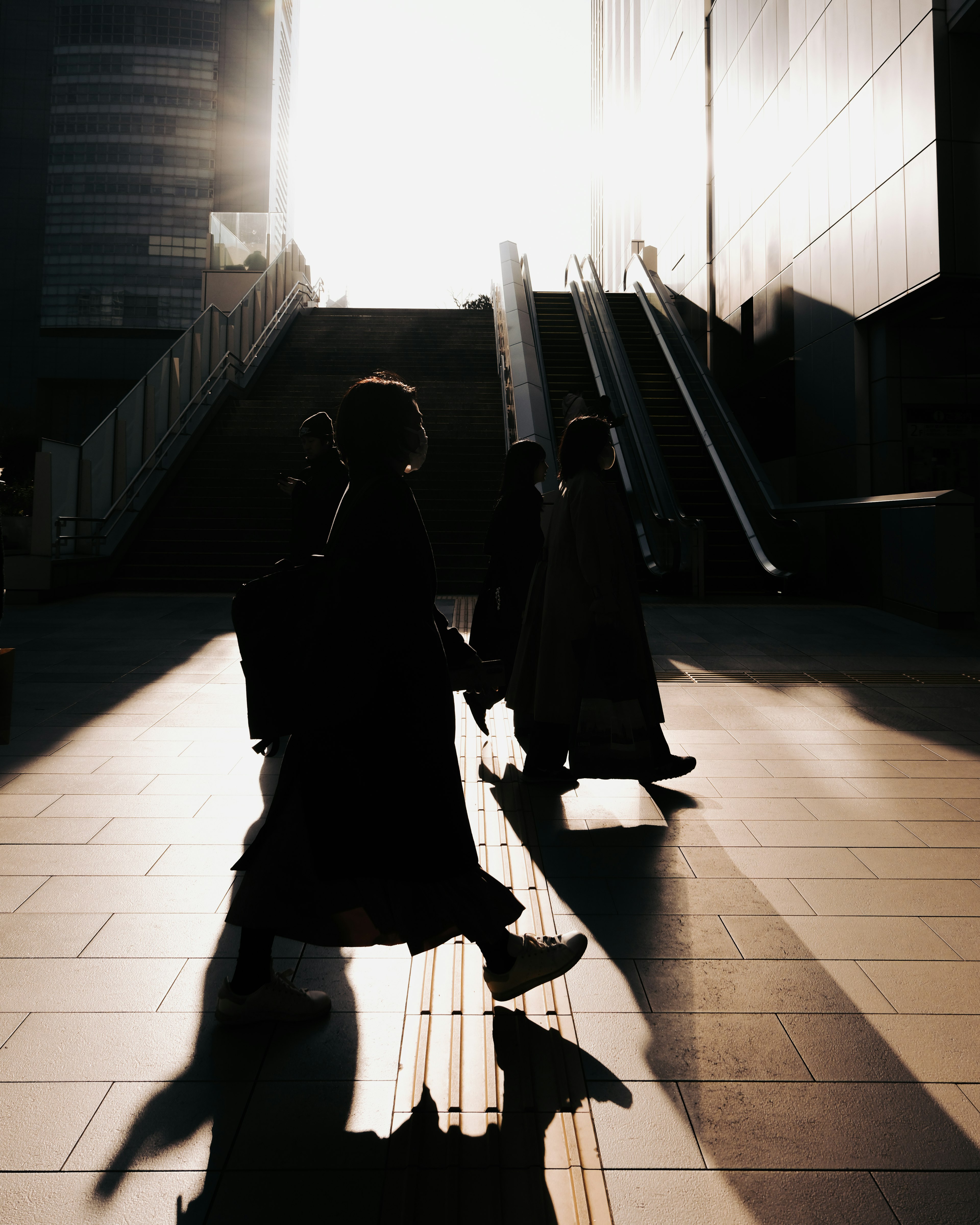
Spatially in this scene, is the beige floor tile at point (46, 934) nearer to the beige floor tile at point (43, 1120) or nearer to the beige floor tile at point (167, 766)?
the beige floor tile at point (43, 1120)

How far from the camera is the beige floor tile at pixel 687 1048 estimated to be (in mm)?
2143

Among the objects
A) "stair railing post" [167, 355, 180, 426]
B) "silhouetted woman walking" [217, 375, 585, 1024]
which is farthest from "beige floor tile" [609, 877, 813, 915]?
"stair railing post" [167, 355, 180, 426]

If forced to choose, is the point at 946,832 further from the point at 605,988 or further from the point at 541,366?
the point at 541,366

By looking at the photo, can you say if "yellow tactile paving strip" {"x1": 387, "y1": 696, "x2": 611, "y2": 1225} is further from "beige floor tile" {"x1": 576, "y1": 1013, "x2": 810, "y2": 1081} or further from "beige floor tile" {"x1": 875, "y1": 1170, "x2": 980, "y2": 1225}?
"beige floor tile" {"x1": 875, "y1": 1170, "x2": 980, "y2": 1225}

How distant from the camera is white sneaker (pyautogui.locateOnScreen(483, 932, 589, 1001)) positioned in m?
2.40

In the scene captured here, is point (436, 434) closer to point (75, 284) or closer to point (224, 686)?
point (224, 686)

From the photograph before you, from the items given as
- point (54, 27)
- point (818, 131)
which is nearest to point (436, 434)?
point (818, 131)

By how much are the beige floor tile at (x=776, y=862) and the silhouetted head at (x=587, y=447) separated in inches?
67.5

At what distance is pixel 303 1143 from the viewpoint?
1.88 metres

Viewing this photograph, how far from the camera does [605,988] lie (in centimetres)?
256

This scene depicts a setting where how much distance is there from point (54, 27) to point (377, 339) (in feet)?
234

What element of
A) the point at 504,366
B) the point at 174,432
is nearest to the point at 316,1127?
the point at 174,432

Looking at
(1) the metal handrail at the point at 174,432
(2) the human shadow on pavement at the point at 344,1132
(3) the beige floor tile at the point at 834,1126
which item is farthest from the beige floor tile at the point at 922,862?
(1) the metal handrail at the point at 174,432

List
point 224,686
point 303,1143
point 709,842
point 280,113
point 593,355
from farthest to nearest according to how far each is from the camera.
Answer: point 280,113, point 593,355, point 224,686, point 709,842, point 303,1143
